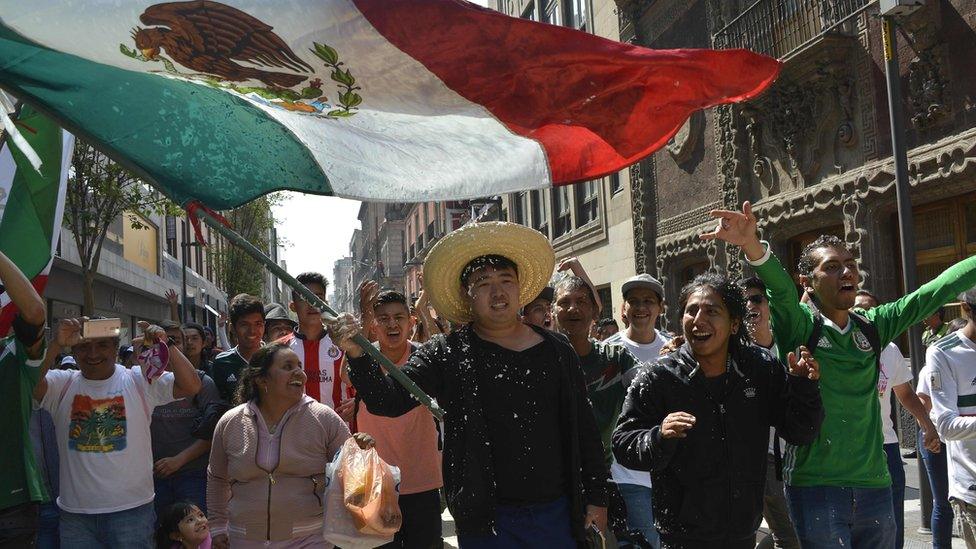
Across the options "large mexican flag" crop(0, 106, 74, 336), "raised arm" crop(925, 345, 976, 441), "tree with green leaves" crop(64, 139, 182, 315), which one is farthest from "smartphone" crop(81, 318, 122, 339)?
"tree with green leaves" crop(64, 139, 182, 315)

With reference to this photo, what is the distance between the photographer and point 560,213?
25.9 m

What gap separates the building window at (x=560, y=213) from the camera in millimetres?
25344

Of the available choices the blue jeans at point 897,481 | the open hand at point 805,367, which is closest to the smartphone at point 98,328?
the open hand at point 805,367

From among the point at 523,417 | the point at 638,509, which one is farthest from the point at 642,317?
the point at 523,417

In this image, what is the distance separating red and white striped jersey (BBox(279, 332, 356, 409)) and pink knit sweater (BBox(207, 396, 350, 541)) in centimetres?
113

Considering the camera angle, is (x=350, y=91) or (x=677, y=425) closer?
(x=677, y=425)

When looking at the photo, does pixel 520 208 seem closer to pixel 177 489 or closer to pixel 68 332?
pixel 177 489

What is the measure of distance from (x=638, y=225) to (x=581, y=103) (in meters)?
15.6

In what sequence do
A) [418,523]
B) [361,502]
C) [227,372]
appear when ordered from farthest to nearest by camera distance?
[227,372]
[418,523]
[361,502]

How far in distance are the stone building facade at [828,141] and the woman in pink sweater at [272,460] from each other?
8293mm

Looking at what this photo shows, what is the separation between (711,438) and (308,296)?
1.68 m

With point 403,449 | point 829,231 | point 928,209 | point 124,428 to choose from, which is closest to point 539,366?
point 403,449

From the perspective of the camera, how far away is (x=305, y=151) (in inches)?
152

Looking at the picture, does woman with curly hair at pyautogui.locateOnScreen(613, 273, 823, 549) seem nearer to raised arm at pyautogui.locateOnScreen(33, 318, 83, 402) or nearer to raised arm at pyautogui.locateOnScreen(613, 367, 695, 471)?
raised arm at pyautogui.locateOnScreen(613, 367, 695, 471)
